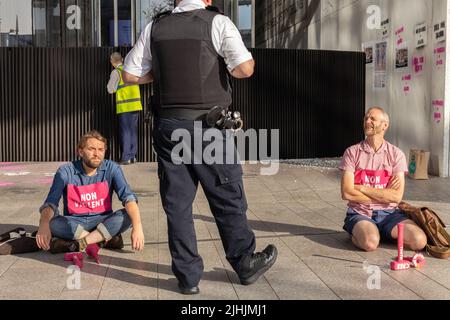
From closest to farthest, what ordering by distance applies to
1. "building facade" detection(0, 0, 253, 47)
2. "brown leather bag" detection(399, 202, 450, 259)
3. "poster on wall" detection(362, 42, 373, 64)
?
"brown leather bag" detection(399, 202, 450, 259) < "poster on wall" detection(362, 42, 373, 64) < "building facade" detection(0, 0, 253, 47)

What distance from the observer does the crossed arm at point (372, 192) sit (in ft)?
16.8

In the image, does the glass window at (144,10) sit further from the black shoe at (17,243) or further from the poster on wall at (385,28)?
the black shoe at (17,243)

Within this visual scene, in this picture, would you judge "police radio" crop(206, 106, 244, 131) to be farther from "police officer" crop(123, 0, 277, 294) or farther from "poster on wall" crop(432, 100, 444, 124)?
"poster on wall" crop(432, 100, 444, 124)

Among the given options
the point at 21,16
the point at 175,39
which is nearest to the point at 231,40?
the point at 175,39

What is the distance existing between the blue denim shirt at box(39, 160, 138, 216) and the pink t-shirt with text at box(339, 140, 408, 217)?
1801 millimetres

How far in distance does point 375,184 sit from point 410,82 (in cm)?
568

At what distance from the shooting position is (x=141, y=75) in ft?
13.0

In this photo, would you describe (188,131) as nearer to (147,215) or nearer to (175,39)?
(175,39)

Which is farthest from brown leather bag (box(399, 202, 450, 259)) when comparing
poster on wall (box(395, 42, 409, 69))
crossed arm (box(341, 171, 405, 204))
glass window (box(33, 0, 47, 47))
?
glass window (box(33, 0, 47, 47))

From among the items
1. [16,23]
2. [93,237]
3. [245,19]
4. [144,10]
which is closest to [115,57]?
[93,237]

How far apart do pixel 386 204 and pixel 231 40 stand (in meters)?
2.26

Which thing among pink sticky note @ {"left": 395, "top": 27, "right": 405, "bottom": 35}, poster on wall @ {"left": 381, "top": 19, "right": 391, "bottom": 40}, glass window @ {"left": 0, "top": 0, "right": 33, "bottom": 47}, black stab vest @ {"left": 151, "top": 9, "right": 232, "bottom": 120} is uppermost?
glass window @ {"left": 0, "top": 0, "right": 33, "bottom": 47}

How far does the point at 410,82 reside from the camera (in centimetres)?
1041

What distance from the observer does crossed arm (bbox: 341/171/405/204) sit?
5129 mm
